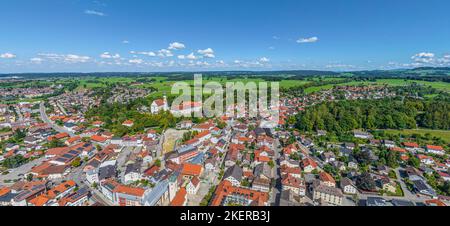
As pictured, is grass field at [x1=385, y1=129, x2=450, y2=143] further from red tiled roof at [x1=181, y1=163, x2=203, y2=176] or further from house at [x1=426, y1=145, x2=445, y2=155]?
red tiled roof at [x1=181, y1=163, x2=203, y2=176]

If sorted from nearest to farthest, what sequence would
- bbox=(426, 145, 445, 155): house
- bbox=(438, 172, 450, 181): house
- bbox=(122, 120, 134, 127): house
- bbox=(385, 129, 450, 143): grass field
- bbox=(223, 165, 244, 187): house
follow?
bbox=(223, 165, 244, 187): house → bbox=(438, 172, 450, 181): house → bbox=(426, 145, 445, 155): house → bbox=(385, 129, 450, 143): grass field → bbox=(122, 120, 134, 127): house

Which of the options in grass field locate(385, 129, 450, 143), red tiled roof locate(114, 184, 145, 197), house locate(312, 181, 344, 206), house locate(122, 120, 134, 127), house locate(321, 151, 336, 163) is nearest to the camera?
red tiled roof locate(114, 184, 145, 197)

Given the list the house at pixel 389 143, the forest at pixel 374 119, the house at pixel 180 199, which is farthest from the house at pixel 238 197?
the forest at pixel 374 119

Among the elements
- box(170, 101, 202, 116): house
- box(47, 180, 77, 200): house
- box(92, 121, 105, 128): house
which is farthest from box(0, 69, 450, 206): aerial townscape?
box(170, 101, 202, 116): house

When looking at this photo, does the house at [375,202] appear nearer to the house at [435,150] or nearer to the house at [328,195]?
the house at [328,195]
